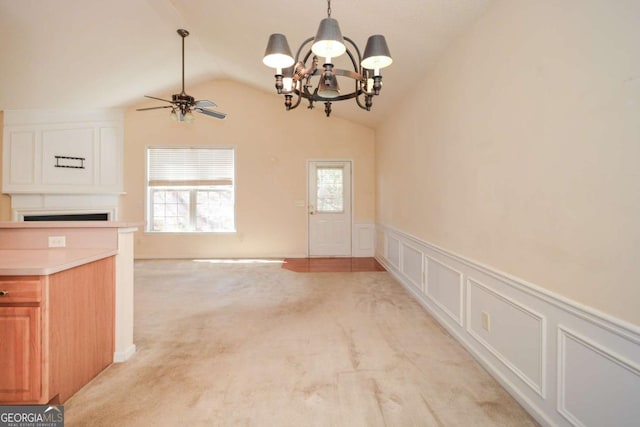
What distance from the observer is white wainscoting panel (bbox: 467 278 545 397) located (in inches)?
63.6

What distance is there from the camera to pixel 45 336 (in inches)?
61.6

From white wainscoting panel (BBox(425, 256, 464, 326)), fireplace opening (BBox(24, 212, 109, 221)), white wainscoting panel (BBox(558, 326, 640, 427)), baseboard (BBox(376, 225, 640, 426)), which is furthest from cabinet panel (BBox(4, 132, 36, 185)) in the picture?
white wainscoting panel (BBox(558, 326, 640, 427))

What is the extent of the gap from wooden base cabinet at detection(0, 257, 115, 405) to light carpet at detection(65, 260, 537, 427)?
0.63 ft

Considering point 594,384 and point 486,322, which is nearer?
point 594,384

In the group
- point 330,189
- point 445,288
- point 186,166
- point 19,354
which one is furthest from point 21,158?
point 445,288

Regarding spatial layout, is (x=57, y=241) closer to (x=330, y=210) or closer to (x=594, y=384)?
(x=594, y=384)

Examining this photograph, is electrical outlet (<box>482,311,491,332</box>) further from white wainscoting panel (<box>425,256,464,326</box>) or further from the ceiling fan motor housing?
the ceiling fan motor housing

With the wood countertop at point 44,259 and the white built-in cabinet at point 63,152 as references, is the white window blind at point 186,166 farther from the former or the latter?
the wood countertop at point 44,259

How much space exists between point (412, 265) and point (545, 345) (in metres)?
2.23

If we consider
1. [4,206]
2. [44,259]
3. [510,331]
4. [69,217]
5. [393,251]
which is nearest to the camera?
[44,259]

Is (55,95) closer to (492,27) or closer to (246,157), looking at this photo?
(246,157)

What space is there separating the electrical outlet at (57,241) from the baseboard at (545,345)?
9.68 ft

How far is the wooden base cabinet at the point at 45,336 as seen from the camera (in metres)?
1.54

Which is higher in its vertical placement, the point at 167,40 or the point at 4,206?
the point at 167,40
